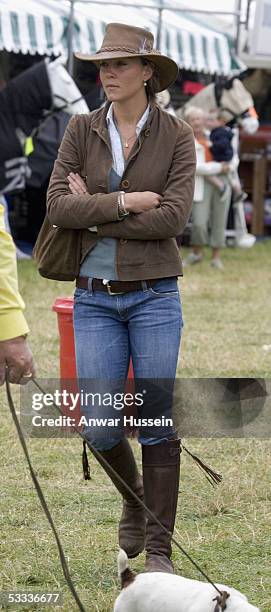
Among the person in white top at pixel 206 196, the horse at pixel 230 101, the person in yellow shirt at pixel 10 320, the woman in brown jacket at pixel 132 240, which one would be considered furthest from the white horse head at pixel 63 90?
the person in yellow shirt at pixel 10 320

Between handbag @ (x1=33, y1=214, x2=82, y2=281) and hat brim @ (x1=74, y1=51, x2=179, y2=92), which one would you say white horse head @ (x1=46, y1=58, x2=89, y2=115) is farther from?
handbag @ (x1=33, y1=214, x2=82, y2=281)

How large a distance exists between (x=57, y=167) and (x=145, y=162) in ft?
1.10

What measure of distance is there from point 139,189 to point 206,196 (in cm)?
991

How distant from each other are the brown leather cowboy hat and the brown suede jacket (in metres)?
0.17

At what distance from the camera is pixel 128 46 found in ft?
12.6

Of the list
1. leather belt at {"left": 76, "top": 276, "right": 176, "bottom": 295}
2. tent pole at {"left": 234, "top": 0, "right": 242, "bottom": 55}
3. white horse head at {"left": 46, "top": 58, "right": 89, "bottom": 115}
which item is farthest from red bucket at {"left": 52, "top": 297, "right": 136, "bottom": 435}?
tent pole at {"left": 234, "top": 0, "right": 242, "bottom": 55}

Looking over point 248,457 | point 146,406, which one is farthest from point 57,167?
point 248,457

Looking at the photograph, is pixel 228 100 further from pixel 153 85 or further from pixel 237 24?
pixel 153 85

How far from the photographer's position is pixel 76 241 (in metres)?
3.98

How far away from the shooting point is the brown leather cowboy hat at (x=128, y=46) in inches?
150

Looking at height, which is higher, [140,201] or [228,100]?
[140,201]

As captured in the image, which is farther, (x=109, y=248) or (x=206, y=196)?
(x=206, y=196)

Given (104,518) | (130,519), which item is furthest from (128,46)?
(104,518)

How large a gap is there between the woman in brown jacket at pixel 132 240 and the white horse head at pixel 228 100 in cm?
1064
